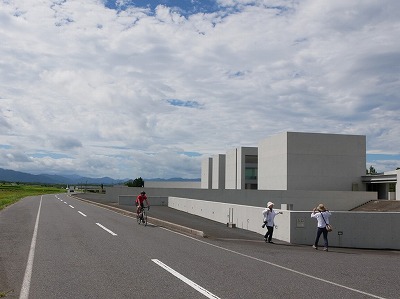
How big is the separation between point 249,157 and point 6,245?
66.8m

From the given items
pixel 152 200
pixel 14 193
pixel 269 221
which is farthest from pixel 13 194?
pixel 269 221

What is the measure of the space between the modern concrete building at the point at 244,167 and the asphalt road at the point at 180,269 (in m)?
60.9

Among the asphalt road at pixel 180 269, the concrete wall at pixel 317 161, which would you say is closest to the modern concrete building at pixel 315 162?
the concrete wall at pixel 317 161

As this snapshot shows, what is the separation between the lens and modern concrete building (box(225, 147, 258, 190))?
77812 millimetres

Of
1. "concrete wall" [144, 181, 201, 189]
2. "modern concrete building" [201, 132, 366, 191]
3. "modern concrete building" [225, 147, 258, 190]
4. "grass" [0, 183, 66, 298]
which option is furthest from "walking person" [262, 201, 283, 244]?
"concrete wall" [144, 181, 201, 189]

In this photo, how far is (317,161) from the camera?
64250mm

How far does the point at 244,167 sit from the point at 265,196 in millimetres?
24253

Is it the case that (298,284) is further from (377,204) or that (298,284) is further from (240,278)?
(377,204)

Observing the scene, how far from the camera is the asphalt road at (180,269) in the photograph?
815 centimetres

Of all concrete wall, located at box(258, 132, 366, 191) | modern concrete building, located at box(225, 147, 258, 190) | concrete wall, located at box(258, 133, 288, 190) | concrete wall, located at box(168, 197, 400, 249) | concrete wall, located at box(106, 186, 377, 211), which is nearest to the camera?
concrete wall, located at box(168, 197, 400, 249)

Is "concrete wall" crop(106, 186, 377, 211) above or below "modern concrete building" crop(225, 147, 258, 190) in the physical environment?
below

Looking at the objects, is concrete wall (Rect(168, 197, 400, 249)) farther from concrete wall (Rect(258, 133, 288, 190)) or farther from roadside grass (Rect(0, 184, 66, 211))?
concrete wall (Rect(258, 133, 288, 190))

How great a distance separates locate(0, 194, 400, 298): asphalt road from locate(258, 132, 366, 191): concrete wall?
46443 millimetres

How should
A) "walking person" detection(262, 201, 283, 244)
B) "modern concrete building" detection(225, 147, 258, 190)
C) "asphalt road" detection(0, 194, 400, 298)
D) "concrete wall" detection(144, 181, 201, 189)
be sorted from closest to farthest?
"asphalt road" detection(0, 194, 400, 298)
"walking person" detection(262, 201, 283, 244)
"modern concrete building" detection(225, 147, 258, 190)
"concrete wall" detection(144, 181, 201, 189)
